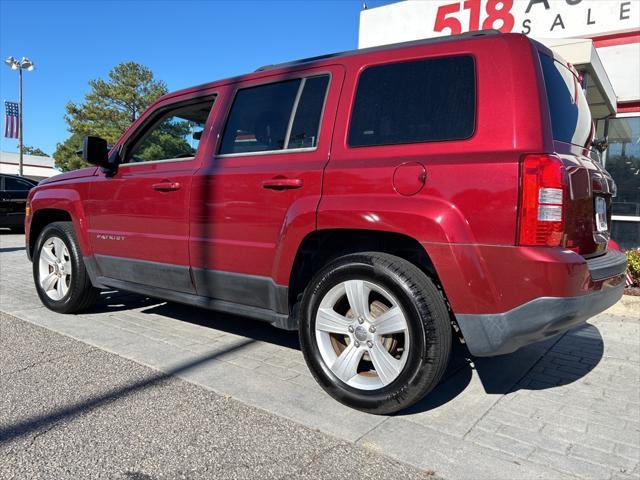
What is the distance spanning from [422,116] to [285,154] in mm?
955

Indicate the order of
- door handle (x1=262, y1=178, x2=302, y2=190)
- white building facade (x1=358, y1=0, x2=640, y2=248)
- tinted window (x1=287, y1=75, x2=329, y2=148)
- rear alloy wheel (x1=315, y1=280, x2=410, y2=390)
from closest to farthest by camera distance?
rear alloy wheel (x1=315, y1=280, x2=410, y2=390)
door handle (x1=262, y1=178, x2=302, y2=190)
tinted window (x1=287, y1=75, x2=329, y2=148)
white building facade (x1=358, y1=0, x2=640, y2=248)

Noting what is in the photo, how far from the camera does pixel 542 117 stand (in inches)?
98.6

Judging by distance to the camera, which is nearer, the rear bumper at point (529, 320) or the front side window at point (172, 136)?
the rear bumper at point (529, 320)

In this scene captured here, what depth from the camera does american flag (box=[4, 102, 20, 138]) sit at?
29.7 m

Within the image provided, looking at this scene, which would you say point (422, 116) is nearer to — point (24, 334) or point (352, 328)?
point (352, 328)

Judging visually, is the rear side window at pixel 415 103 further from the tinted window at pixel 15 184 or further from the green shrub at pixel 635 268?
the tinted window at pixel 15 184

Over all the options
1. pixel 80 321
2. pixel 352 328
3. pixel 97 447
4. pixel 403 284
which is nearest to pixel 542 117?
pixel 403 284

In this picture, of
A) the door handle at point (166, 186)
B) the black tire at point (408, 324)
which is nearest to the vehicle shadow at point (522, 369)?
the black tire at point (408, 324)

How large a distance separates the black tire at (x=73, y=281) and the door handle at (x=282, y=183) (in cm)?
246

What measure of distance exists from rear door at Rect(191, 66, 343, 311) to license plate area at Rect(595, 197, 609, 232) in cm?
159

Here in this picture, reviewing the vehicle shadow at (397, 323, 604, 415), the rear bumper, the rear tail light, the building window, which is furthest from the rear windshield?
the building window

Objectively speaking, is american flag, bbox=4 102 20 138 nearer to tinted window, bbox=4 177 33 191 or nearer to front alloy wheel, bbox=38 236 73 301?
tinted window, bbox=4 177 33 191

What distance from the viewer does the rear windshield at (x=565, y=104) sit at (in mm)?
2668

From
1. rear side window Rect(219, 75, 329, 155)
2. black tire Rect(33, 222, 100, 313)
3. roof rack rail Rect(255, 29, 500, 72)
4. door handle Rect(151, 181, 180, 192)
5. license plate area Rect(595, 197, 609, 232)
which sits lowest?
black tire Rect(33, 222, 100, 313)
